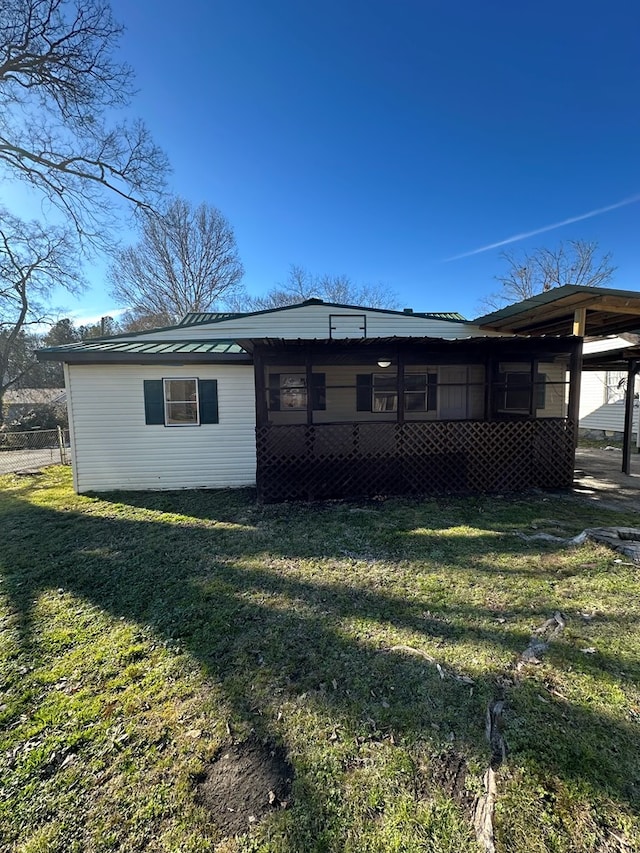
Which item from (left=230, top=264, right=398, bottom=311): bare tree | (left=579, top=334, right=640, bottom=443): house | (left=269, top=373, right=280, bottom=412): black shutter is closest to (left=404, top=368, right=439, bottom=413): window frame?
(left=269, top=373, right=280, bottom=412): black shutter

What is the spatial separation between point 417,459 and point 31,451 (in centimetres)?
1549

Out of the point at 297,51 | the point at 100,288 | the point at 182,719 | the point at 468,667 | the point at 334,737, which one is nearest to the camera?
the point at 334,737

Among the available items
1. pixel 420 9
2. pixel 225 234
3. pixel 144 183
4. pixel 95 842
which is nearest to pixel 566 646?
pixel 95 842

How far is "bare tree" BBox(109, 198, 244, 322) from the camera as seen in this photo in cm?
2431

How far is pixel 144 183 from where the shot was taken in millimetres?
14062

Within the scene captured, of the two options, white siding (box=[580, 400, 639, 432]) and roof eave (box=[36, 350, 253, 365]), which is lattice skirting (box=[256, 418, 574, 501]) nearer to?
roof eave (box=[36, 350, 253, 365])

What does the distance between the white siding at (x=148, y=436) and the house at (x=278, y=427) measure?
0.02m

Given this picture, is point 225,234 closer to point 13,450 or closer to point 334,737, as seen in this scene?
point 13,450

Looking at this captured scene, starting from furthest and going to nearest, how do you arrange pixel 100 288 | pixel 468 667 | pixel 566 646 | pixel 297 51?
pixel 100 288 → pixel 297 51 → pixel 566 646 → pixel 468 667

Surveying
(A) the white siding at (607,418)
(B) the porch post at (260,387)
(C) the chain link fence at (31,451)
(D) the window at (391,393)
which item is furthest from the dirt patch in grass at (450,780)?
(A) the white siding at (607,418)

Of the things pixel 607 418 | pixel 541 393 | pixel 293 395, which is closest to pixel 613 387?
pixel 607 418

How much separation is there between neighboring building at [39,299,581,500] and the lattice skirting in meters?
0.02

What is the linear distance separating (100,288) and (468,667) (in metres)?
28.6

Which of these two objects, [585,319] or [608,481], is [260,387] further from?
[608,481]
